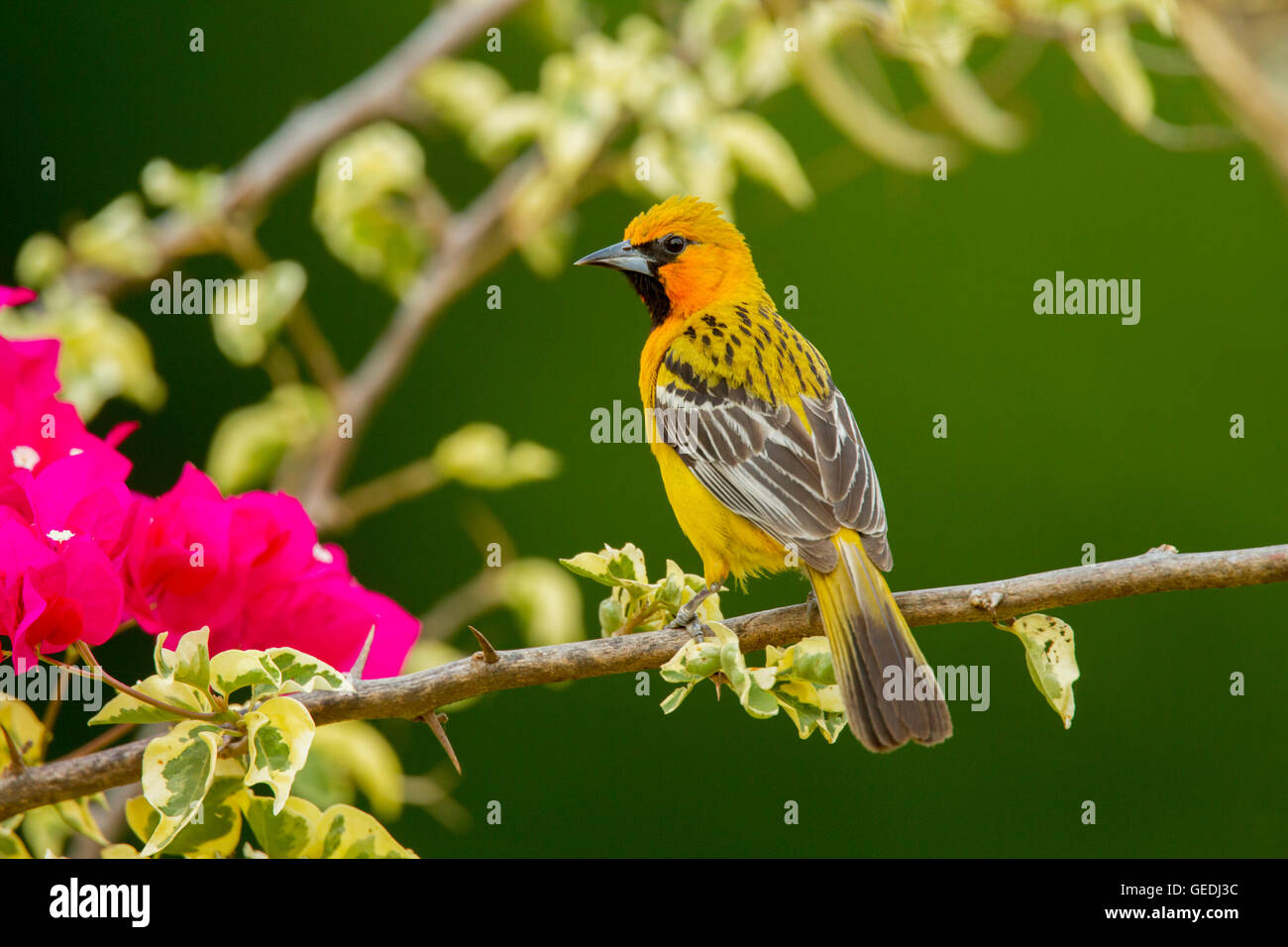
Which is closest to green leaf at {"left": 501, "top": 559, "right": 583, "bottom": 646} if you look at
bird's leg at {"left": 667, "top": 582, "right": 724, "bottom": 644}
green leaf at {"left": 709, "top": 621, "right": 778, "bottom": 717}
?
bird's leg at {"left": 667, "top": 582, "right": 724, "bottom": 644}

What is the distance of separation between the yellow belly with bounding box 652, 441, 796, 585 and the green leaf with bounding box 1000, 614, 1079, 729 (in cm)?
73

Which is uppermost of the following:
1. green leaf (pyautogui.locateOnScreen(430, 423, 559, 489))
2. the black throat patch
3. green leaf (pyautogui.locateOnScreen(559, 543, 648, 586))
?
the black throat patch

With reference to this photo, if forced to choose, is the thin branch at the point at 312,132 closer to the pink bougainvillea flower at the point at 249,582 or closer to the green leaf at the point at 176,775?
the pink bougainvillea flower at the point at 249,582

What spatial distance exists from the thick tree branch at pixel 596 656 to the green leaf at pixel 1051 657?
26 mm

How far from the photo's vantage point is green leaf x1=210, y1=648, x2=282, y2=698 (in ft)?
3.39

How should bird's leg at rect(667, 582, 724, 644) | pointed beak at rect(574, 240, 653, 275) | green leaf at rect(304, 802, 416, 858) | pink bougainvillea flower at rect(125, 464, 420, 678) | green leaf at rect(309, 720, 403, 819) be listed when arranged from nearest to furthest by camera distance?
1. pink bougainvillea flower at rect(125, 464, 420, 678)
2. green leaf at rect(304, 802, 416, 858)
3. bird's leg at rect(667, 582, 724, 644)
4. green leaf at rect(309, 720, 403, 819)
5. pointed beak at rect(574, 240, 653, 275)

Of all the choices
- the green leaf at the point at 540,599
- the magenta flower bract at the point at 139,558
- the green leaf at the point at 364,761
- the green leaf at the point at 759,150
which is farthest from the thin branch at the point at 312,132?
the magenta flower bract at the point at 139,558

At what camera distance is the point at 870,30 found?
2.72 metres

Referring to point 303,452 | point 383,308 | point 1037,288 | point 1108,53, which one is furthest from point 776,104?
point 303,452

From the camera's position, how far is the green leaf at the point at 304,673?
1.04m

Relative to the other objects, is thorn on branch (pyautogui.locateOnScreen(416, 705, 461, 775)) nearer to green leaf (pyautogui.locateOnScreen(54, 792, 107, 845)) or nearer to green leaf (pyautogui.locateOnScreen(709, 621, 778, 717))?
green leaf (pyautogui.locateOnScreen(709, 621, 778, 717))

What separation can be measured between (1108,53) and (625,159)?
0.94 metres

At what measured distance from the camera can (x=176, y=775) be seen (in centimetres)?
104

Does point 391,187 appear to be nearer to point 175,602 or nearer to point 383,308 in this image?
point 175,602
